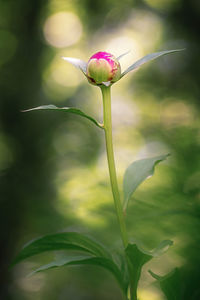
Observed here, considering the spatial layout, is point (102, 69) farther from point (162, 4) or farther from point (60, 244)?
point (162, 4)

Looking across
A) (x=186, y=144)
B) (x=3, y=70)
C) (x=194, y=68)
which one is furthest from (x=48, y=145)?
(x=186, y=144)

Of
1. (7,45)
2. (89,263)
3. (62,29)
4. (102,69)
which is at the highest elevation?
(62,29)

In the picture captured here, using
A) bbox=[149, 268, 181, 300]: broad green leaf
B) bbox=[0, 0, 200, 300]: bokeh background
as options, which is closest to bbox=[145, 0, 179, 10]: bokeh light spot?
bbox=[0, 0, 200, 300]: bokeh background

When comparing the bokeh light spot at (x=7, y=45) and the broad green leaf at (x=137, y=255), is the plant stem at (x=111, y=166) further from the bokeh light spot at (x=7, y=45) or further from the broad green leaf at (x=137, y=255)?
the bokeh light spot at (x=7, y=45)

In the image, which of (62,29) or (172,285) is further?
(62,29)

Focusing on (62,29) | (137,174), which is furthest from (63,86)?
(137,174)

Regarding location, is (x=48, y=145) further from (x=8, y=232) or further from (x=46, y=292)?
(x=46, y=292)

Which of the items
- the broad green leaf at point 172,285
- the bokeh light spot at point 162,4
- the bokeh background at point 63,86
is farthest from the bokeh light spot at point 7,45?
the broad green leaf at point 172,285

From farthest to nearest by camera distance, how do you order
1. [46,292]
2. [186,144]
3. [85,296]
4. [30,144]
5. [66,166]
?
[30,144], [66,166], [85,296], [46,292], [186,144]
